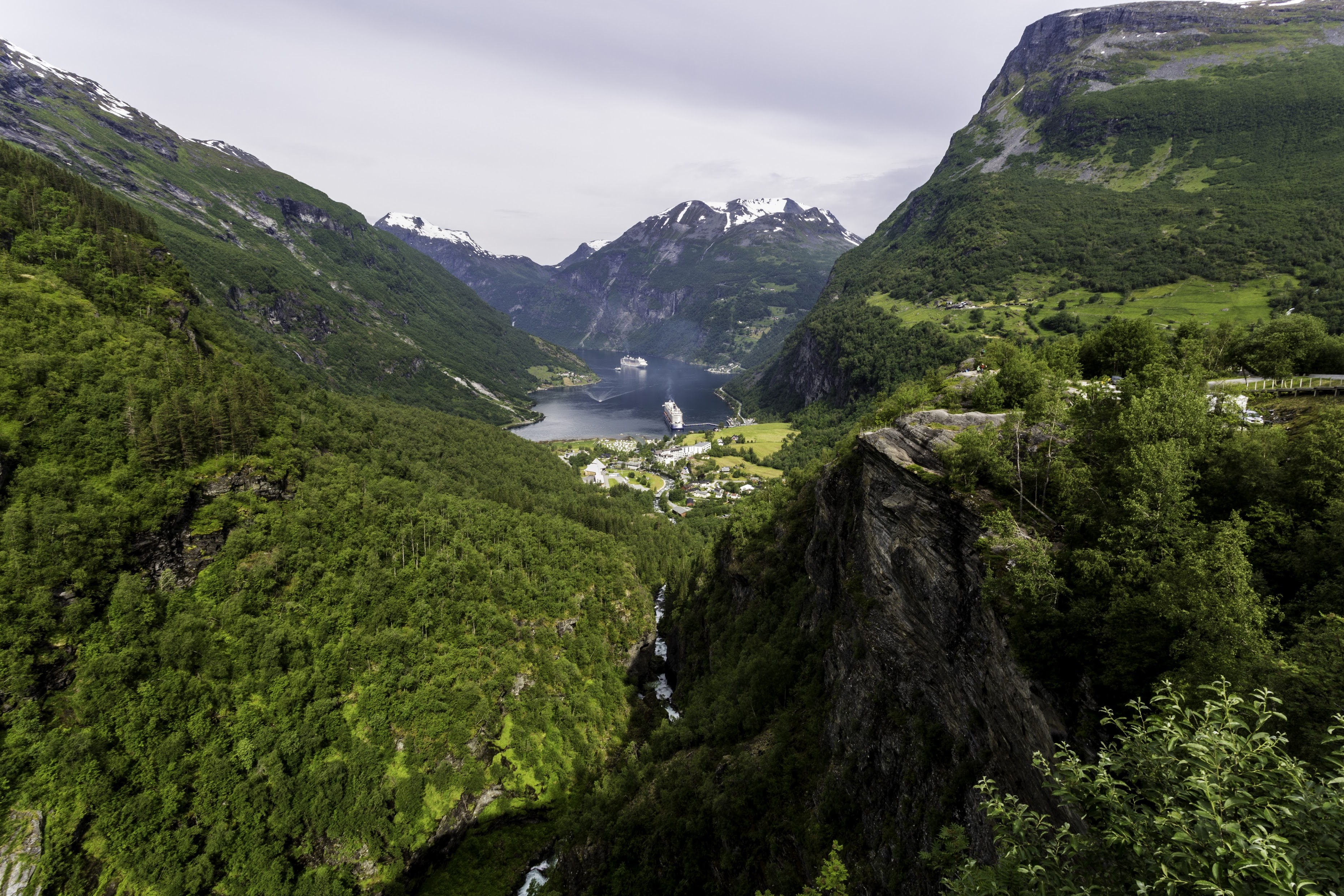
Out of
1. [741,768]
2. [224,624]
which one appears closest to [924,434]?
[741,768]

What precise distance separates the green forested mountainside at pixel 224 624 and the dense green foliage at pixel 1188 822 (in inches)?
2509

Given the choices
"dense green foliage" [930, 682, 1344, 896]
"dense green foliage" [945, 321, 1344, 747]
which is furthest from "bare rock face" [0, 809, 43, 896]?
"dense green foliage" [945, 321, 1344, 747]

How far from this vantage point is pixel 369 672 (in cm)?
5822

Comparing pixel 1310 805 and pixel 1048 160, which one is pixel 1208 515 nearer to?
pixel 1310 805

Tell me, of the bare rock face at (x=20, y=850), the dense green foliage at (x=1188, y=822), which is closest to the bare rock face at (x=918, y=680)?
the dense green foliage at (x=1188, y=822)

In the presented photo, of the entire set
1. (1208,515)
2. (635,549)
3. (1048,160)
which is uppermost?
(1048,160)

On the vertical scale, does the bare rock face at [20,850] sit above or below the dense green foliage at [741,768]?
below

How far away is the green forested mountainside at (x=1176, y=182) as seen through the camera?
10956cm

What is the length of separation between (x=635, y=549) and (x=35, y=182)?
112155mm

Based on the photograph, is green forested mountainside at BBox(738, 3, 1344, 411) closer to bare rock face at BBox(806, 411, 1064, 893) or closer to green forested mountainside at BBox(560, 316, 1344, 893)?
green forested mountainside at BBox(560, 316, 1344, 893)

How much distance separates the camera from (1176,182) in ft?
491

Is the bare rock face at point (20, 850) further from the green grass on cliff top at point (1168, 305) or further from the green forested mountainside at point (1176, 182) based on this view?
the green forested mountainside at point (1176, 182)

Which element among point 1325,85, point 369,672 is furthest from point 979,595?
point 1325,85

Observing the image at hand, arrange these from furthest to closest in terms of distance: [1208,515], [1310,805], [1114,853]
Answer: [1208,515], [1114,853], [1310,805]
